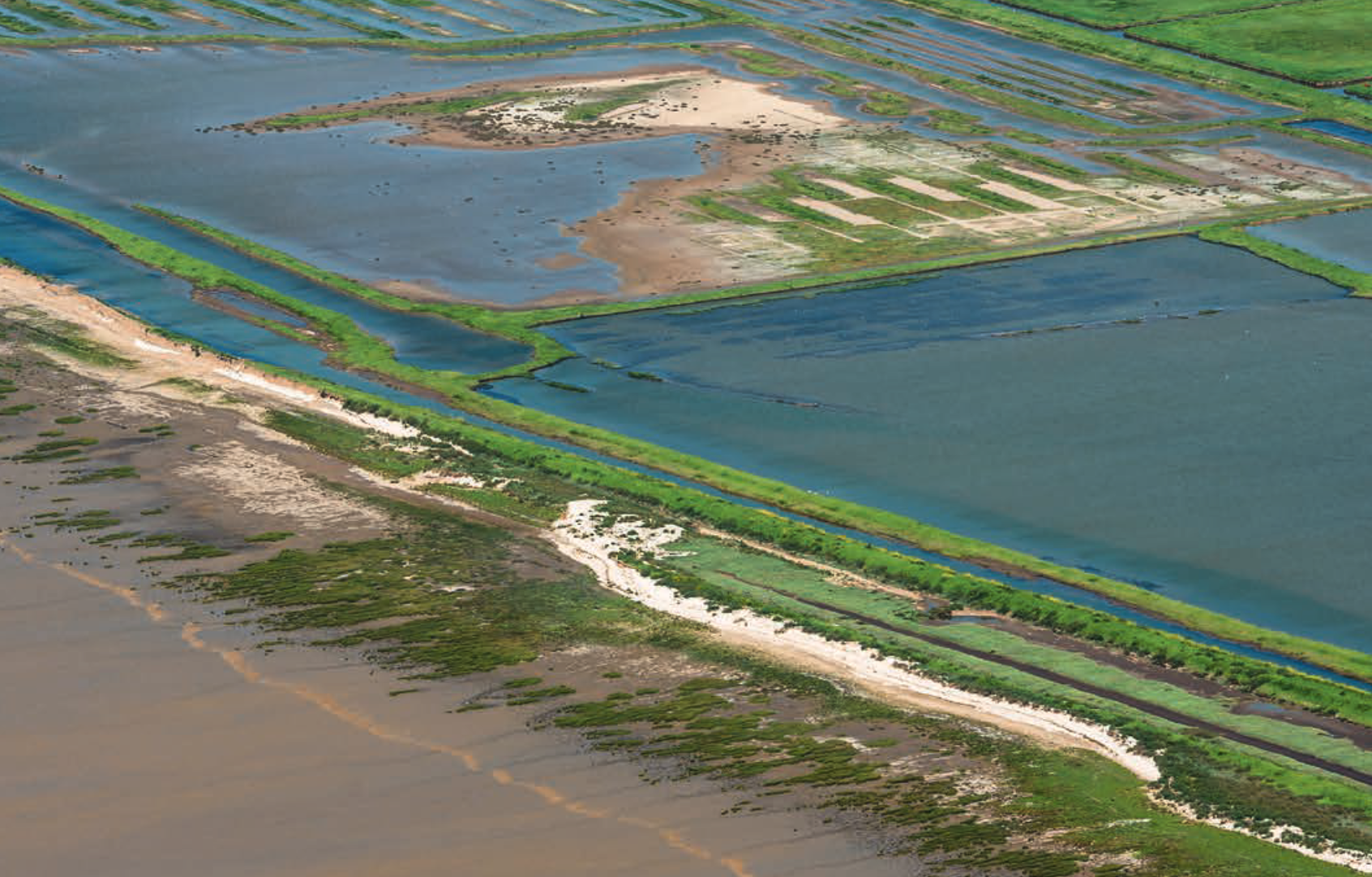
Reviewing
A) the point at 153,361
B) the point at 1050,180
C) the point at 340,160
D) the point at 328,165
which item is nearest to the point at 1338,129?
the point at 1050,180

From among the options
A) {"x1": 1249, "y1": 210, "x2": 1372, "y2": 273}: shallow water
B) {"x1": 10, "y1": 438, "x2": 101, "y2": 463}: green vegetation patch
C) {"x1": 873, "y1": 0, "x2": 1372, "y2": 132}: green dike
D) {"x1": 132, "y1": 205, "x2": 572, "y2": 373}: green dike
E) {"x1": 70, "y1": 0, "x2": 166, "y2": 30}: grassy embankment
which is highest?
{"x1": 873, "y1": 0, "x2": 1372, "y2": 132}: green dike

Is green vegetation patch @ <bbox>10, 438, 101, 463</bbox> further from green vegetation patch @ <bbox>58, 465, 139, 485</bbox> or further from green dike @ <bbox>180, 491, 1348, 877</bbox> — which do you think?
green dike @ <bbox>180, 491, 1348, 877</bbox>

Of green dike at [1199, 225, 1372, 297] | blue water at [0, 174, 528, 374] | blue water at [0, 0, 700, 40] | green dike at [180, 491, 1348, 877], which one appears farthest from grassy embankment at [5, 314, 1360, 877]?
Answer: blue water at [0, 0, 700, 40]

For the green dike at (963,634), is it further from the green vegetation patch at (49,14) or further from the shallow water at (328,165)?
the green vegetation patch at (49,14)

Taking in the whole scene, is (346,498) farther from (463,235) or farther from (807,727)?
(463,235)

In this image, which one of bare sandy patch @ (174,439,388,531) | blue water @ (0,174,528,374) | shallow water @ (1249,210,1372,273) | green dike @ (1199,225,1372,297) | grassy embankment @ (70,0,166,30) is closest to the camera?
bare sandy patch @ (174,439,388,531)


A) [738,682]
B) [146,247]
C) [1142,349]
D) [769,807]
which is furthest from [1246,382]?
[146,247]

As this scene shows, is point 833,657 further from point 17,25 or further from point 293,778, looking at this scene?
point 17,25
